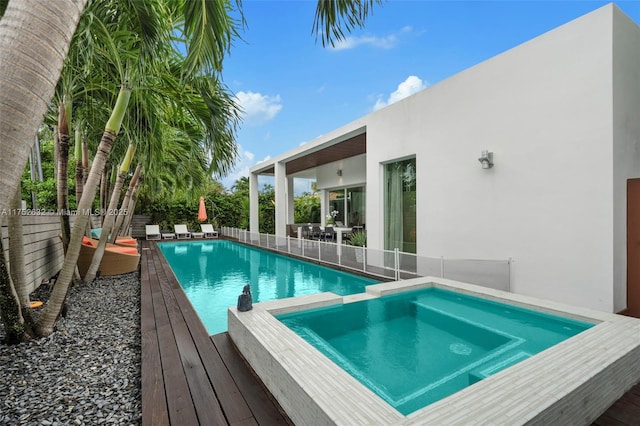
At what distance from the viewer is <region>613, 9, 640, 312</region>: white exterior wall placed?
4445 mm

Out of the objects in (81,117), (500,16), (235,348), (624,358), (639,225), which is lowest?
(235,348)

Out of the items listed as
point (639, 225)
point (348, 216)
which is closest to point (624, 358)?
Answer: point (639, 225)

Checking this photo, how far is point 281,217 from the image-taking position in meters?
13.6

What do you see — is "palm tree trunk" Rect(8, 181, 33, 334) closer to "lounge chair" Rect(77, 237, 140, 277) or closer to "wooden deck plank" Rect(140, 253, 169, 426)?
"wooden deck plank" Rect(140, 253, 169, 426)

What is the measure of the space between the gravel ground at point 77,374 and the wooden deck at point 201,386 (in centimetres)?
15

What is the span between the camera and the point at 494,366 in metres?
3.24

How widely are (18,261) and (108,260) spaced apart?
14.0 feet

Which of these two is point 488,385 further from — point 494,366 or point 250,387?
point 250,387

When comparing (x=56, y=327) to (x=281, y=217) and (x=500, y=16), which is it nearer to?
(x=281, y=217)

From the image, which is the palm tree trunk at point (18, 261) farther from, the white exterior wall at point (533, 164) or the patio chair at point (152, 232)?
the patio chair at point (152, 232)

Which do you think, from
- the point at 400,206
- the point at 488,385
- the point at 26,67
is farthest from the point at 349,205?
the point at 26,67

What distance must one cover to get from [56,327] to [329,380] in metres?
3.85

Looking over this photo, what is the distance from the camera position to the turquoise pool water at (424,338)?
306cm

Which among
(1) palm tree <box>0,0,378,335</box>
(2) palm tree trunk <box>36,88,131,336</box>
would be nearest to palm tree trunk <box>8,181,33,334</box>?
(2) palm tree trunk <box>36,88,131,336</box>
